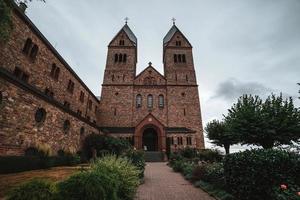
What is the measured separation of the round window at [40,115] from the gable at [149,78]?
24.0 metres

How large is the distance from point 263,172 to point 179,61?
3426 cm

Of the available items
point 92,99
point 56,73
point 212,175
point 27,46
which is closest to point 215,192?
point 212,175

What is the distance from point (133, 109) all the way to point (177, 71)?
1249 centimetres

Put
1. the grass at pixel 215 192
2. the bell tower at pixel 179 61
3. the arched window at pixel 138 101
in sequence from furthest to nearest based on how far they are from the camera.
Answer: the bell tower at pixel 179 61
the arched window at pixel 138 101
the grass at pixel 215 192

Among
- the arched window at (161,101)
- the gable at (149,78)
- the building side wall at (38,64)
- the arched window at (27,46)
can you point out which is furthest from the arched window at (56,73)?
the arched window at (161,101)

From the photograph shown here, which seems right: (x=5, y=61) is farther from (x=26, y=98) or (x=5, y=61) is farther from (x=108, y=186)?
(x=108, y=186)

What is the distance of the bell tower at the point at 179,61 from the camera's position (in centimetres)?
3562

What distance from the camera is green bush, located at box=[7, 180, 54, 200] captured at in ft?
9.45

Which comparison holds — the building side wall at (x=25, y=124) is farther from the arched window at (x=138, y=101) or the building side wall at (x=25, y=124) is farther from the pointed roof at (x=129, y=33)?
the pointed roof at (x=129, y=33)

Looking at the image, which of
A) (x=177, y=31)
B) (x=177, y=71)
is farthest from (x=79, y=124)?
(x=177, y=31)

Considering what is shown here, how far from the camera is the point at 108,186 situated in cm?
409

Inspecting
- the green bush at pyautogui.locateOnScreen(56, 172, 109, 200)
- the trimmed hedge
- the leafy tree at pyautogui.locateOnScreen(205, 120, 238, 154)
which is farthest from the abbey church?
the green bush at pyautogui.locateOnScreen(56, 172, 109, 200)

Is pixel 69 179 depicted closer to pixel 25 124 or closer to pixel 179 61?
pixel 25 124

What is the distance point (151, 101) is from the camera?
34.2m
